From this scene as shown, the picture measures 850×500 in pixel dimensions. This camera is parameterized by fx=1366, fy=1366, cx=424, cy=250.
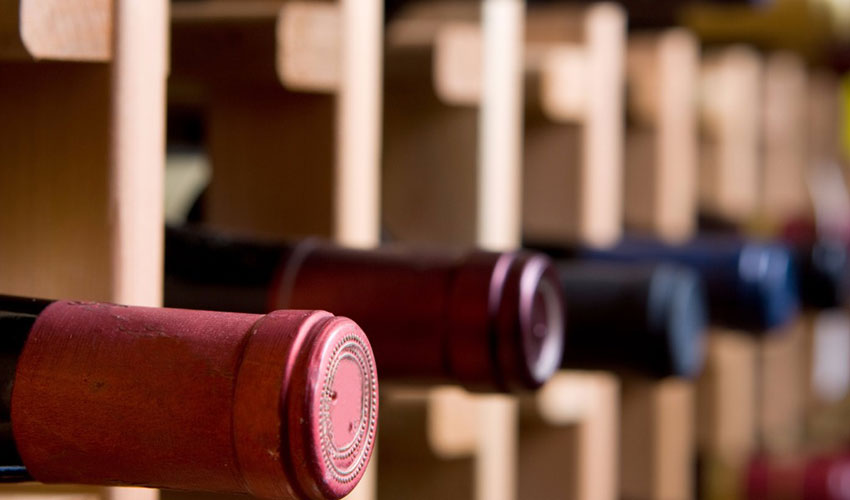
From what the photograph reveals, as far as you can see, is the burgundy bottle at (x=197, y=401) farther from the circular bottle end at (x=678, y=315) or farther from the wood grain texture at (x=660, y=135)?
the wood grain texture at (x=660, y=135)

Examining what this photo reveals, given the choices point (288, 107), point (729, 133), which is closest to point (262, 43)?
point (288, 107)

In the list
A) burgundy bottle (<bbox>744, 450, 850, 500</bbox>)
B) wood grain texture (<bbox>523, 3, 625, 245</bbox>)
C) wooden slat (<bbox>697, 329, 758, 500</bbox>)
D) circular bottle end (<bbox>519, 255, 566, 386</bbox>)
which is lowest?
burgundy bottle (<bbox>744, 450, 850, 500</bbox>)

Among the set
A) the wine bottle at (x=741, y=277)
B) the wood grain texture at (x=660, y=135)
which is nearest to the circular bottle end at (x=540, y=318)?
the wine bottle at (x=741, y=277)

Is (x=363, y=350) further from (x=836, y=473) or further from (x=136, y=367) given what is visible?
(x=836, y=473)

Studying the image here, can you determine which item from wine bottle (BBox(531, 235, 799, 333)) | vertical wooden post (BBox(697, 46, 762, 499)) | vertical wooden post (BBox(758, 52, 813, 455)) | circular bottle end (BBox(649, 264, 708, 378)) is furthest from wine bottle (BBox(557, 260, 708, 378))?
vertical wooden post (BBox(758, 52, 813, 455))

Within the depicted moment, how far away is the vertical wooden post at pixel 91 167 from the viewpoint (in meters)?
0.26

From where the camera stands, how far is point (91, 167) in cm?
27

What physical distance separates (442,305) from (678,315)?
0.11 meters

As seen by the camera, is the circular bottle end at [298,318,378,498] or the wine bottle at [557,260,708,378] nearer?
the circular bottle end at [298,318,378,498]

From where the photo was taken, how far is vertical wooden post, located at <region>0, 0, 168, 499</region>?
0.26 m

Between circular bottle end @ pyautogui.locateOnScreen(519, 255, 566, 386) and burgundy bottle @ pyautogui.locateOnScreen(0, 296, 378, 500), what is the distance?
10cm

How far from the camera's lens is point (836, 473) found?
2.79ft

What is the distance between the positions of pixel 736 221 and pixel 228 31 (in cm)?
52

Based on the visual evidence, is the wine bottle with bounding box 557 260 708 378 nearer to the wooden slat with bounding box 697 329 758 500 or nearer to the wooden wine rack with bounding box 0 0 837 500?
the wooden wine rack with bounding box 0 0 837 500
